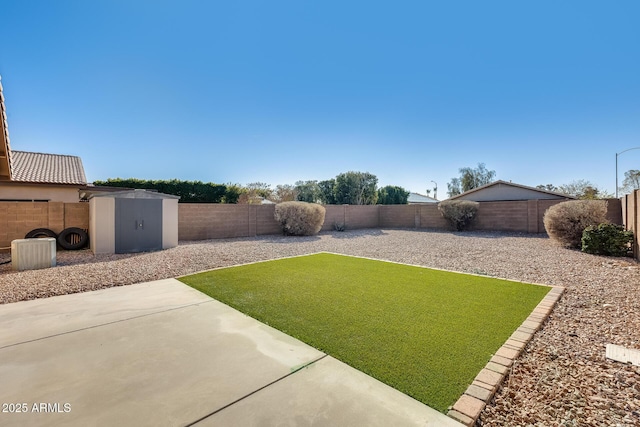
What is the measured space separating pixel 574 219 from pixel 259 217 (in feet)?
43.6

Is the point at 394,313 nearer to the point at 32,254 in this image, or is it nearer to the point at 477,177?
the point at 32,254

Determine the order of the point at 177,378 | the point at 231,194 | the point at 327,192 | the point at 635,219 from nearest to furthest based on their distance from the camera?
1. the point at 177,378
2. the point at 635,219
3. the point at 231,194
4. the point at 327,192

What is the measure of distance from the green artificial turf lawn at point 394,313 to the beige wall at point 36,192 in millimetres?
13263

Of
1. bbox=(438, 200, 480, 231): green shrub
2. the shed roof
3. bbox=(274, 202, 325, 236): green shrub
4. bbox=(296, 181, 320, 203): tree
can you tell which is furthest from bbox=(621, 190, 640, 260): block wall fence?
bbox=(296, 181, 320, 203): tree

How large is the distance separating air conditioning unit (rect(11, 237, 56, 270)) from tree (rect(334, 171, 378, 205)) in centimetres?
2588

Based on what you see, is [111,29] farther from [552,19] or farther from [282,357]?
[552,19]

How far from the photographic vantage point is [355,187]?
100 ft

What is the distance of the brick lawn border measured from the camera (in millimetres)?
1961

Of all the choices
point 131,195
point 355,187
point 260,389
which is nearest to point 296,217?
point 131,195

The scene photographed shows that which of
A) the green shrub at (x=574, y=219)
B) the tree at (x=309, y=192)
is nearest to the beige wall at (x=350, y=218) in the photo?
the green shrub at (x=574, y=219)

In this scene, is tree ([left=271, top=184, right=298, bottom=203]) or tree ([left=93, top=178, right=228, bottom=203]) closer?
tree ([left=93, top=178, right=228, bottom=203])

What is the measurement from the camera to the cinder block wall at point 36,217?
906cm

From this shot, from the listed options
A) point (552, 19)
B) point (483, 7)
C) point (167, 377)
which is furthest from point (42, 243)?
point (552, 19)

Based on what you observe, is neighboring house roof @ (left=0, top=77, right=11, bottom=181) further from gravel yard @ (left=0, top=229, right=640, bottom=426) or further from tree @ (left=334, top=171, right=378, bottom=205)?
tree @ (left=334, top=171, right=378, bottom=205)
